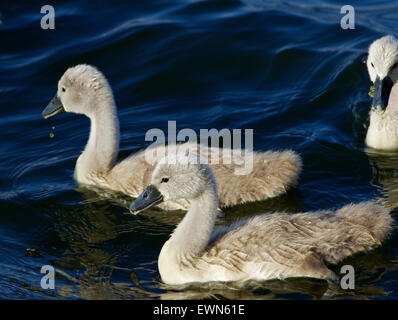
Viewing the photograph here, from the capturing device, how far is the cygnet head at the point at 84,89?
28.1ft

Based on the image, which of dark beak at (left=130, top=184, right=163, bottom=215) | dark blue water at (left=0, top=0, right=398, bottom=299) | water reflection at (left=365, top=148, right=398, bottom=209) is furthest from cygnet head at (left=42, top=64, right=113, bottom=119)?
water reflection at (left=365, top=148, right=398, bottom=209)

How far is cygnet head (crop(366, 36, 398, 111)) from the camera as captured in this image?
9.09m

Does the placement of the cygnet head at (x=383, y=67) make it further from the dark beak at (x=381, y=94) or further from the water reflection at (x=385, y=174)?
the water reflection at (x=385, y=174)

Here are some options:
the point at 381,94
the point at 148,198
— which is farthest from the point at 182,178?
the point at 381,94

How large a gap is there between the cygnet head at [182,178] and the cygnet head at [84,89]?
7.02 ft

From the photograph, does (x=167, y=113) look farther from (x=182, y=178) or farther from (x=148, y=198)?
(x=182, y=178)

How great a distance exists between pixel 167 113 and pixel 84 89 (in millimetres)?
2196

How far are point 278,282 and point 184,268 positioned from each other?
87cm

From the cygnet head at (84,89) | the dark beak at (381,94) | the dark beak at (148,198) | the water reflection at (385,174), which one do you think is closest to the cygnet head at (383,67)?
the dark beak at (381,94)

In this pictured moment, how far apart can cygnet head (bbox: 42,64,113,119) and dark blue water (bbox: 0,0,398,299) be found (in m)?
0.96

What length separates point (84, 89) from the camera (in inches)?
339

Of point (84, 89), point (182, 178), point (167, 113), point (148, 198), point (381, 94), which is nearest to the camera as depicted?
point (182, 178)

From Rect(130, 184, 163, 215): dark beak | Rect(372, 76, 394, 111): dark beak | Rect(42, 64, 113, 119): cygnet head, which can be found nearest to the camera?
Rect(130, 184, 163, 215): dark beak

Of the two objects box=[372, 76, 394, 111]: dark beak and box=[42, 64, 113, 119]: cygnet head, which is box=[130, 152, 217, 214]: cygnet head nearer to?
A: box=[42, 64, 113, 119]: cygnet head
